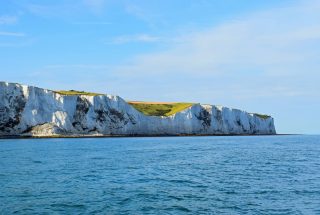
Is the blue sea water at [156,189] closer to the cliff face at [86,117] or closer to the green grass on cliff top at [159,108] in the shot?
the cliff face at [86,117]

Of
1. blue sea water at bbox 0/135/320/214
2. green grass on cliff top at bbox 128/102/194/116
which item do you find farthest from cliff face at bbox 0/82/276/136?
blue sea water at bbox 0/135/320/214

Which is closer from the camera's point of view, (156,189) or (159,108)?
(156,189)

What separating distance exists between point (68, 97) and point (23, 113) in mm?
13983

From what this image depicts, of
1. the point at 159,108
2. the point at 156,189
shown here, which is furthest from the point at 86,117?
the point at 156,189

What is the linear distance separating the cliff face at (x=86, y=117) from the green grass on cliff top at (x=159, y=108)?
6718mm

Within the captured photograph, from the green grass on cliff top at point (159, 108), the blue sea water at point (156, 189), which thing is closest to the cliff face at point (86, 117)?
the green grass on cliff top at point (159, 108)

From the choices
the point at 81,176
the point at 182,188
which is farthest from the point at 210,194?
the point at 81,176

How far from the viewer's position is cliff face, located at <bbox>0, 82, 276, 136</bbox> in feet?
308

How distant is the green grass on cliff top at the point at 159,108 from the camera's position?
14400cm

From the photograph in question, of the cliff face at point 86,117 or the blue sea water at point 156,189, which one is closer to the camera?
the blue sea water at point 156,189

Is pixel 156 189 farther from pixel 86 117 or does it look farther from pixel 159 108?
pixel 159 108

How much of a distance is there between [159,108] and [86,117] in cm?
5003

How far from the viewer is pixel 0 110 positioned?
91000 millimetres

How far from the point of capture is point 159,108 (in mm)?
154875
